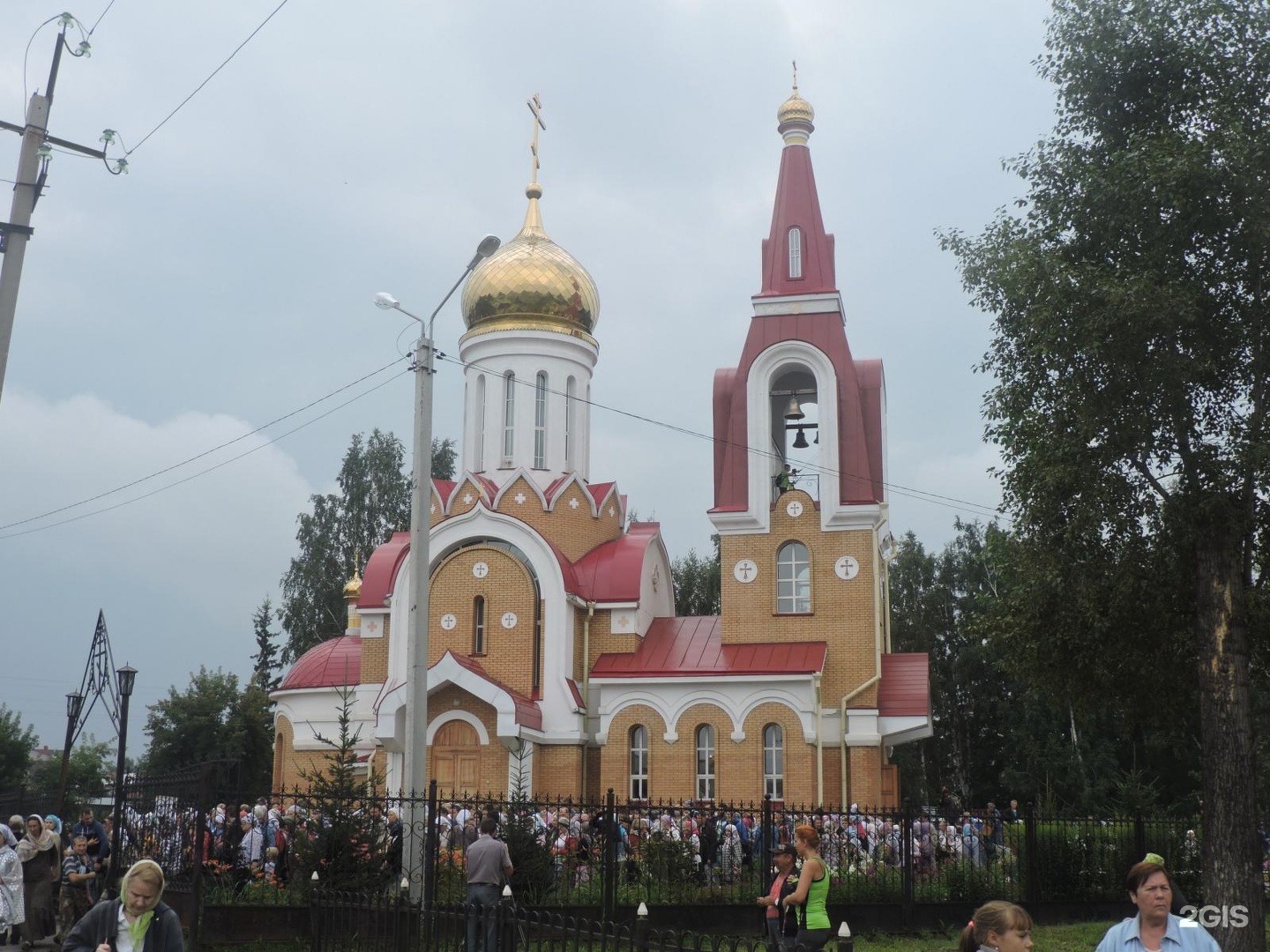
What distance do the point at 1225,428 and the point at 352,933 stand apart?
30.9 ft

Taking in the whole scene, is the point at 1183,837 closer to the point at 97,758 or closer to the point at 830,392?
the point at 830,392

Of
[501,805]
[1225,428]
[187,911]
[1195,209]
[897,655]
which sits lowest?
[187,911]

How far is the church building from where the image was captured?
21391 mm

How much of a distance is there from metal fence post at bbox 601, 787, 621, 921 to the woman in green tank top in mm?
3761

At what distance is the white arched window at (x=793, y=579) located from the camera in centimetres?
2242

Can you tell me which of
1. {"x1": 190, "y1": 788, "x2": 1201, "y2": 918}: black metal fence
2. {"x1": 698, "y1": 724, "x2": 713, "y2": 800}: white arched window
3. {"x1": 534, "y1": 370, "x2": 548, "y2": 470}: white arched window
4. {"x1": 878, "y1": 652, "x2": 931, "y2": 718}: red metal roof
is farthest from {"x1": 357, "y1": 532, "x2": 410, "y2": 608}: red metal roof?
{"x1": 878, "y1": 652, "x2": 931, "y2": 718}: red metal roof

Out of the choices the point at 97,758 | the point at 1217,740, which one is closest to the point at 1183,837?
the point at 1217,740

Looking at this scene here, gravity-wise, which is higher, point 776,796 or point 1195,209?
point 1195,209

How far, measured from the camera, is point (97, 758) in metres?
52.6

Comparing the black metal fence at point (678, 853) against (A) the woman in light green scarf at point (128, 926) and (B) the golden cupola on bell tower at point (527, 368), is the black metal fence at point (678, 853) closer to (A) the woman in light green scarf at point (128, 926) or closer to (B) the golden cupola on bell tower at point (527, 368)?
(A) the woman in light green scarf at point (128, 926)

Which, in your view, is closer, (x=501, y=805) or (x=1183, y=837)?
(x=501, y=805)

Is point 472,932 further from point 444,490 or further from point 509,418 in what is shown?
point 509,418

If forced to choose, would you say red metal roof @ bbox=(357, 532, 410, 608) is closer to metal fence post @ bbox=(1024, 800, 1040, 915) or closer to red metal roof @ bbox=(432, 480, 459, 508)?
red metal roof @ bbox=(432, 480, 459, 508)

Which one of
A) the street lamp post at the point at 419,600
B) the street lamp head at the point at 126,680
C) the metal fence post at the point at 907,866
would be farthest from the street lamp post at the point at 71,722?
the metal fence post at the point at 907,866
